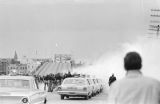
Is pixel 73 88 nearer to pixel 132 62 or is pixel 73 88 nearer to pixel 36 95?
pixel 36 95

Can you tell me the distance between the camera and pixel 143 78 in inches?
230

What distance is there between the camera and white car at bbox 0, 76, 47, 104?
Result: 14953mm

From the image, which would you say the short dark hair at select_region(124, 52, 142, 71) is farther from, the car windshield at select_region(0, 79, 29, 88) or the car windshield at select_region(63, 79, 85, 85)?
the car windshield at select_region(63, 79, 85, 85)

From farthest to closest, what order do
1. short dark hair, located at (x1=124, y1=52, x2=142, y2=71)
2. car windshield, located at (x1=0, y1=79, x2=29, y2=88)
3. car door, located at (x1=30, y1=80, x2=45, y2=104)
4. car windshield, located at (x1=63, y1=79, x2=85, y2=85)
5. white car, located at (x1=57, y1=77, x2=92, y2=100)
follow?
car windshield, located at (x1=63, y1=79, x2=85, y2=85) < white car, located at (x1=57, y1=77, x2=92, y2=100) < car windshield, located at (x1=0, y1=79, x2=29, y2=88) < car door, located at (x1=30, y1=80, x2=45, y2=104) < short dark hair, located at (x1=124, y1=52, x2=142, y2=71)

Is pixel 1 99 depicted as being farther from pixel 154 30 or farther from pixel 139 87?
pixel 154 30

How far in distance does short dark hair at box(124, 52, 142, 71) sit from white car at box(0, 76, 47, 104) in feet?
29.9

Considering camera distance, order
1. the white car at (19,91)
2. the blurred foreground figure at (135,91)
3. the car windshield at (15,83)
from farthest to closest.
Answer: the car windshield at (15,83), the white car at (19,91), the blurred foreground figure at (135,91)

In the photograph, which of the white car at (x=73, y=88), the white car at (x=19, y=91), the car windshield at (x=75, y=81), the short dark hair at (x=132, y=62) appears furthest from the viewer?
the car windshield at (x=75, y=81)

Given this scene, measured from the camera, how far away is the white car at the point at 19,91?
14953mm

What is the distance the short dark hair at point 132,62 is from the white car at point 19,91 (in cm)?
910

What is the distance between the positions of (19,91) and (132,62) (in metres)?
9.64

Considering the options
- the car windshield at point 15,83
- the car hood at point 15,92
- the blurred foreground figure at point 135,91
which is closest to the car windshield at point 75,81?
the car windshield at point 15,83

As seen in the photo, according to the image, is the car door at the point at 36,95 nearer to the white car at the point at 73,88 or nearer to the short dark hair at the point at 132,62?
the short dark hair at the point at 132,62

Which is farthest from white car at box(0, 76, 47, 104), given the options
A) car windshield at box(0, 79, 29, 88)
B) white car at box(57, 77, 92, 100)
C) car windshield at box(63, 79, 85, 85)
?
car windshield at box(63, 79, 85, 85)
